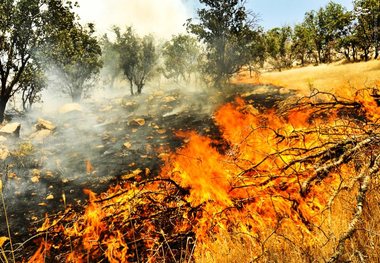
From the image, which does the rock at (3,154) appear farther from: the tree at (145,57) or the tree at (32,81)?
the tree at (145,57)

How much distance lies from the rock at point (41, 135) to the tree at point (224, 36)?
1533 centimetres

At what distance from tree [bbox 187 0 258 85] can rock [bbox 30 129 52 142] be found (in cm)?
1533

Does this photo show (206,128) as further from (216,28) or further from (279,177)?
(216,28)

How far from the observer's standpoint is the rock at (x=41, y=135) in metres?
14.8

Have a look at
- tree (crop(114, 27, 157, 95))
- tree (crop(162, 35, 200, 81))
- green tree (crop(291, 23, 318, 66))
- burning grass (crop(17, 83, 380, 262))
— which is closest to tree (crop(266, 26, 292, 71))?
green tree (crop(291, 23, 318, 66))

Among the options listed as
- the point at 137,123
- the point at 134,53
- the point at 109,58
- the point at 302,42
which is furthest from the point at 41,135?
the point at 302,42

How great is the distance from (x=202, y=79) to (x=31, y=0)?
15728mm

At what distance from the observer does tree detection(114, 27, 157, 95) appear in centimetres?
3177

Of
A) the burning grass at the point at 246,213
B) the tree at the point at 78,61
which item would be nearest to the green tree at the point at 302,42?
the tree at the point at 78,61

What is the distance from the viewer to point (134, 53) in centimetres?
3197

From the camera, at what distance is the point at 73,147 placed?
13.2 metres

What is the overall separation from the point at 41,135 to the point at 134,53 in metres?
19.1

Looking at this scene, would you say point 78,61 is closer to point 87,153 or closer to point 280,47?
point 87,153

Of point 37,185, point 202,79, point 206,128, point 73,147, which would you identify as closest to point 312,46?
point 202,79
